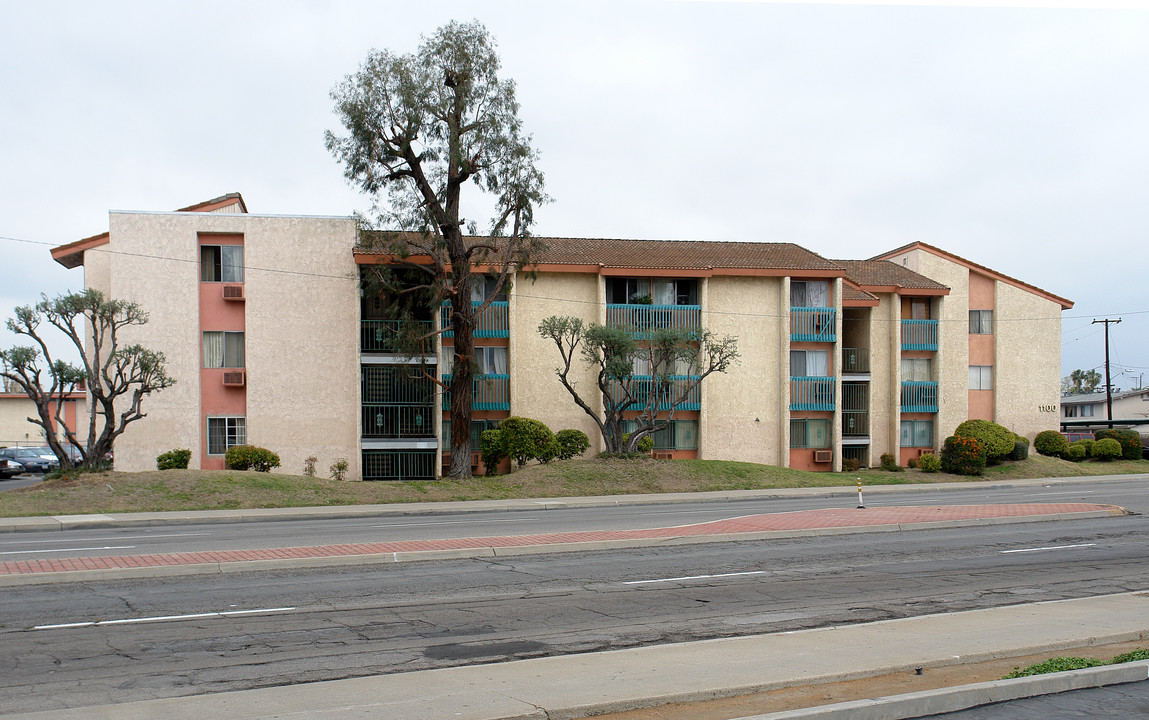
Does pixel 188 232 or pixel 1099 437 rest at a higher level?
pixel 188 232

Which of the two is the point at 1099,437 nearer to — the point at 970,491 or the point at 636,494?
the point at 970,491

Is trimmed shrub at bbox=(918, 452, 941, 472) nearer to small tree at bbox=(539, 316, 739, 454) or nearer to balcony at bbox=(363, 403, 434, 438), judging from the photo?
small tree at bbox=(539, 316, 739, 454)

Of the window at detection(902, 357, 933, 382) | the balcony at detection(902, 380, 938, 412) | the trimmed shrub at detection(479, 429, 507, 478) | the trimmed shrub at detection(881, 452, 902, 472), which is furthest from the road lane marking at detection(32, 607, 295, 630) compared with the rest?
the window at detection(902, 357, 933, 382)

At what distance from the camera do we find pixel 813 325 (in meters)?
40.3

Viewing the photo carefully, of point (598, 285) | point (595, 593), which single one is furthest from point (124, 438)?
point (595, 593)

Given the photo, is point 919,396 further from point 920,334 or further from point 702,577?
point 702,577

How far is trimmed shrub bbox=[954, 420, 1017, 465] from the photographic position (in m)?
39.2

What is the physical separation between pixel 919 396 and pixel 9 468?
138ft

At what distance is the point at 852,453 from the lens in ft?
140

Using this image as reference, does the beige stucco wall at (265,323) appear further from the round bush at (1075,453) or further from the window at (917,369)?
the round bush at (1075,453)

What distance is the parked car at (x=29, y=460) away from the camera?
42.3m

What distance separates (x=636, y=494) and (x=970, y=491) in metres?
12.3

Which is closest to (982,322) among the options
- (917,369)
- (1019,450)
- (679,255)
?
(917,369)

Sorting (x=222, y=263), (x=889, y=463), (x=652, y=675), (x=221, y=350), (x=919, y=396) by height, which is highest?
(x=222, y=263)
